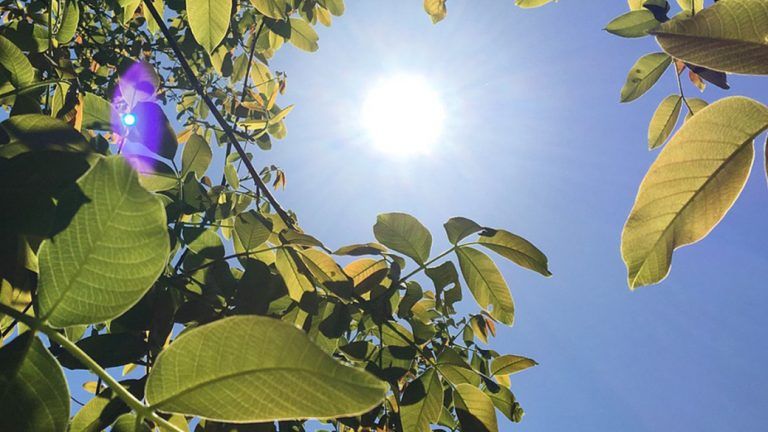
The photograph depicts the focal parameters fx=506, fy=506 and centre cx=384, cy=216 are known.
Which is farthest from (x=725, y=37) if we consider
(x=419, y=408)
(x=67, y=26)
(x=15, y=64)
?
(x=67, y=26)

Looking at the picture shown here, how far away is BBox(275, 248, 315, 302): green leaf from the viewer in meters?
1.25

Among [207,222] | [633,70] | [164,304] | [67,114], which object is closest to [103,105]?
[67,114]

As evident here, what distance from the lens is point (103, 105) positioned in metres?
1.36

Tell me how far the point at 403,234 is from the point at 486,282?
27 cm

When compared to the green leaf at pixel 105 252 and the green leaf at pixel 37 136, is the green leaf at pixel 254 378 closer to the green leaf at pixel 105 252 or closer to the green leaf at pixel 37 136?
the green leaf at pixel 105 252

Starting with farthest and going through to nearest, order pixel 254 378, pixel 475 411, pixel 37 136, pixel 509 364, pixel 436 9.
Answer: pixel 436 9, pixel 509 364, pixel 475 411, pixel 37 136, pixel 254 378

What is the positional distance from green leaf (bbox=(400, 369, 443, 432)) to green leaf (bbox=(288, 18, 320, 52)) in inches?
68.1

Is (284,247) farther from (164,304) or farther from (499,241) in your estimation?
(499,241)

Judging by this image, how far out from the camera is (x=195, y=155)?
4.58 feet

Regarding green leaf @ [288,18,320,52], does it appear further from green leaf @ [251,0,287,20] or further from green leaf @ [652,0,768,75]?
green leaf @ [652,0,768,75]

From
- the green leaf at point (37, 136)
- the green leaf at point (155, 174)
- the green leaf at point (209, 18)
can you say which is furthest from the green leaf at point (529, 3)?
the green leaf at point (37, 136)

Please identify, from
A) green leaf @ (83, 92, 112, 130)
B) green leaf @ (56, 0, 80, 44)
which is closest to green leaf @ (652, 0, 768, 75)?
green leaf @ (83, 92, 112, 130)

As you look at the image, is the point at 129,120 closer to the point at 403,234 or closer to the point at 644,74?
the point at 403,234

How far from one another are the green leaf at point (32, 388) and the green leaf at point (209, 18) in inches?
37.4
